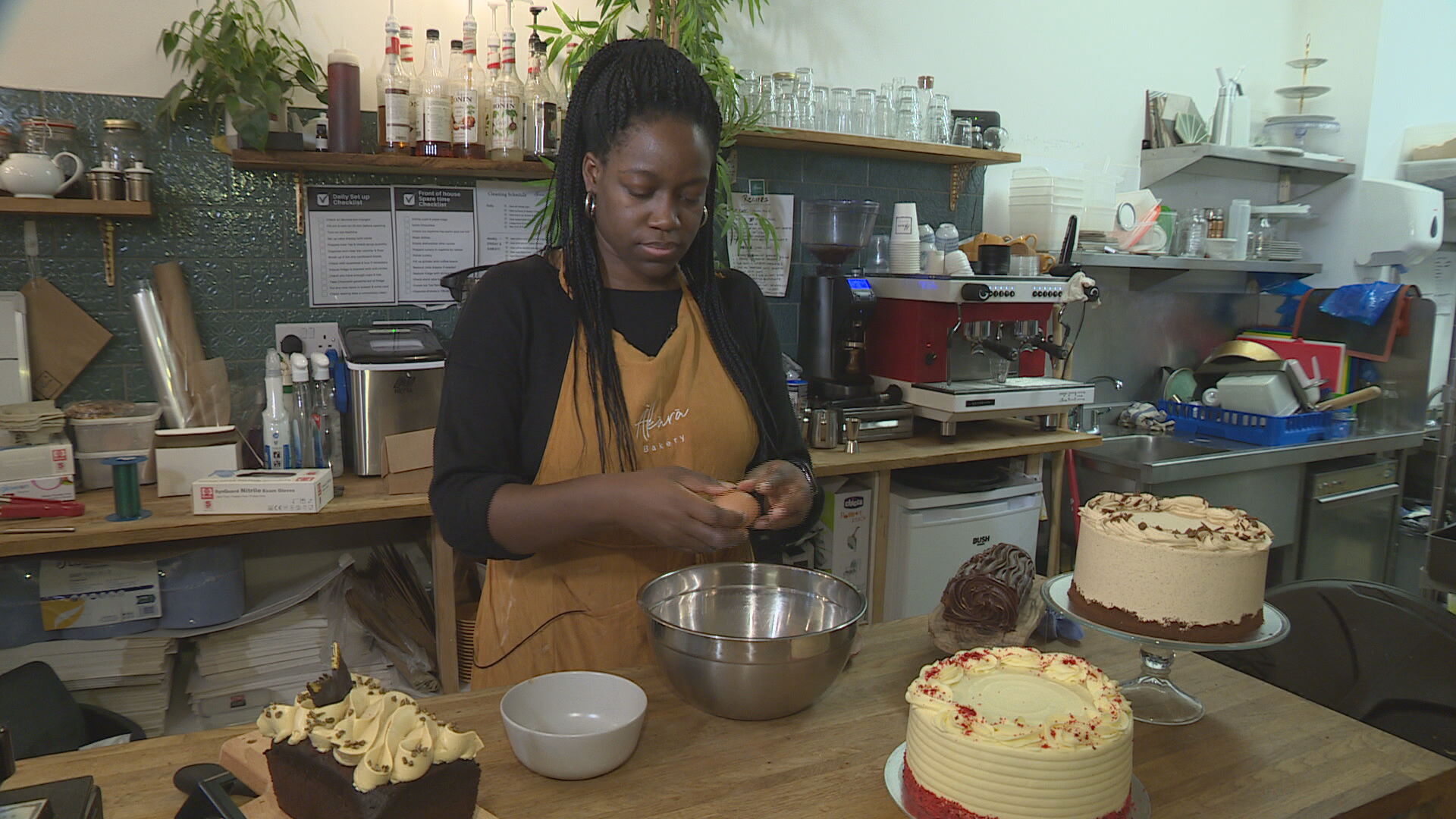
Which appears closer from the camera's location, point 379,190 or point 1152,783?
point 1152,783

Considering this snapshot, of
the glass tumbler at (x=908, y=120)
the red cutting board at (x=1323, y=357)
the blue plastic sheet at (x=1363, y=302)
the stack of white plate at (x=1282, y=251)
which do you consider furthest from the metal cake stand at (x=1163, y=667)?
the stack of white plate at (x=1282, y=251)

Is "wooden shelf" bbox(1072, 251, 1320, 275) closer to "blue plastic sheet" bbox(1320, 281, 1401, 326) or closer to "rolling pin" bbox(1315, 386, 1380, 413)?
"blue plastic sheet" bbox(1320, 281, 1401, 326)

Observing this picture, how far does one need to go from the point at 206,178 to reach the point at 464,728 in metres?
2.14

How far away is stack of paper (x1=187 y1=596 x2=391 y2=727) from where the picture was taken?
234cm

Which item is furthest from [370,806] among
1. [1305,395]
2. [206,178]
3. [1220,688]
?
[1305,395]

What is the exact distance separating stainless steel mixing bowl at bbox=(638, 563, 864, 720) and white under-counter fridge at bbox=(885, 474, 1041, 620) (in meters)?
1.66

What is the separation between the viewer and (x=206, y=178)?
2598 mm

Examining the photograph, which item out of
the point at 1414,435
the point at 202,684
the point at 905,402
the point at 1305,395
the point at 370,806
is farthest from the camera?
the point at 1414,435

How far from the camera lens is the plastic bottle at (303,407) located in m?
2.45

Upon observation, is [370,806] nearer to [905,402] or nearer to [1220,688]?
[1220,688]

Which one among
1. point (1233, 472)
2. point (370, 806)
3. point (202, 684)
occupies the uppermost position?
point (370, 806)

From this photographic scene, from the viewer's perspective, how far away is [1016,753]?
866 millimetres

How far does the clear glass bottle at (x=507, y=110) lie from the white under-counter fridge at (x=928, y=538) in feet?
5.10

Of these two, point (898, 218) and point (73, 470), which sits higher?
point (898, 218)
